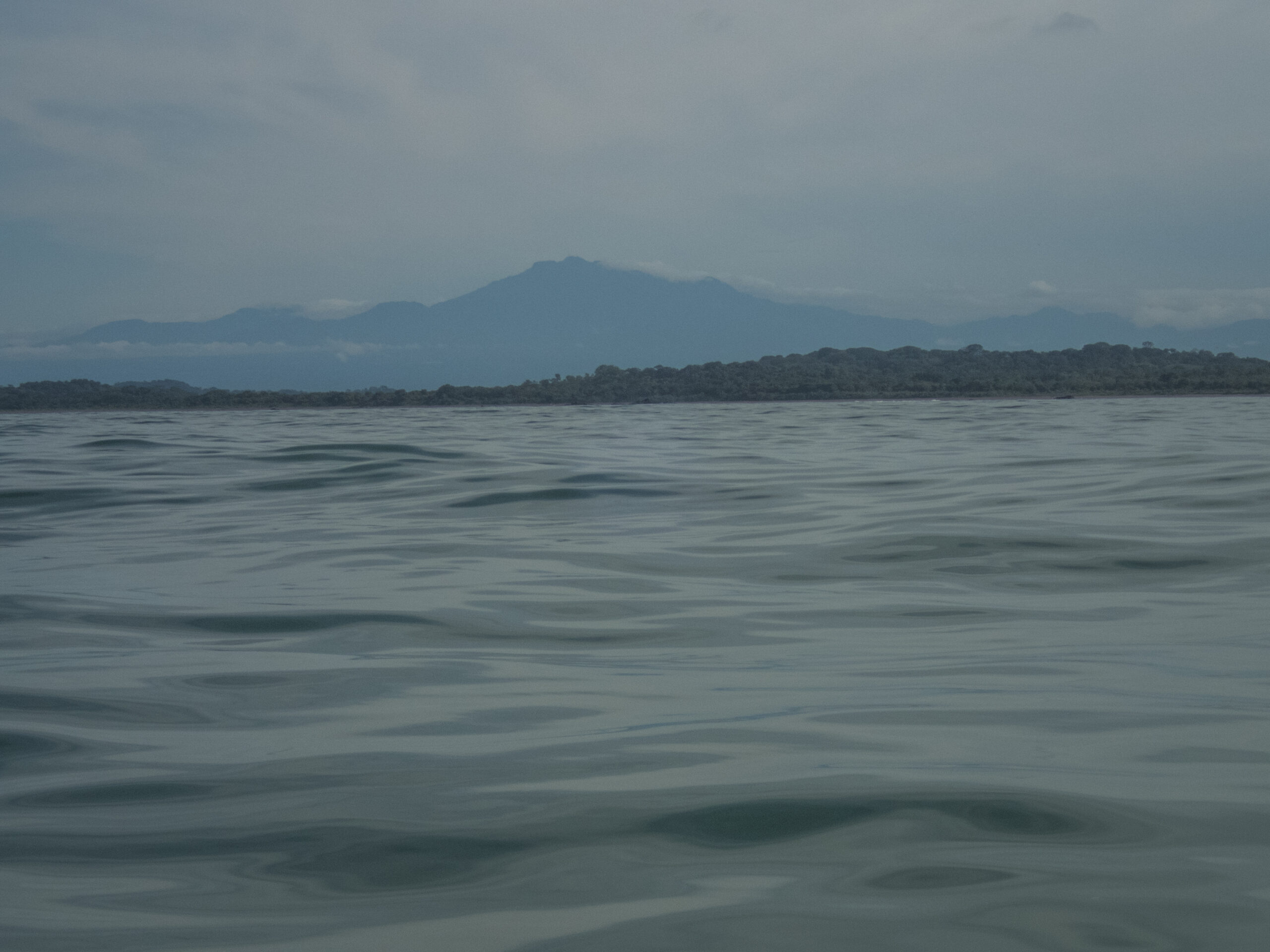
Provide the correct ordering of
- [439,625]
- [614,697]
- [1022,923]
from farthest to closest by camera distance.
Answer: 1. [439,625]
2. [614,697]
3. [1022,923]

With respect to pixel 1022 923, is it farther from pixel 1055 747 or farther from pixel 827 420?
pixel 827 420

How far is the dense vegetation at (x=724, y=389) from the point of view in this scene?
7238 cm

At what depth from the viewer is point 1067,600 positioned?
550 cm

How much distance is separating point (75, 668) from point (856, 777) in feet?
10.8

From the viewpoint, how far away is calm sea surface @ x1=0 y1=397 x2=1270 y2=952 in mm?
2070

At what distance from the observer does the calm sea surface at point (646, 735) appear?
6.79 ft

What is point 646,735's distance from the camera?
10.7 ft

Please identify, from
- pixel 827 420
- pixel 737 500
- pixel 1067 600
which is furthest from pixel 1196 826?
pixel 827 420

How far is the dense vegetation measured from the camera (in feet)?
237

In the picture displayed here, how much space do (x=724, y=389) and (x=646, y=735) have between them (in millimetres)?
78711

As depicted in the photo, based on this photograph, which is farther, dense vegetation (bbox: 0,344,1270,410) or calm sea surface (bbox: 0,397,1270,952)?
dense vegetation (bbox: 0,344,1270,410)

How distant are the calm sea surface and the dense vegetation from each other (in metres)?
66.9

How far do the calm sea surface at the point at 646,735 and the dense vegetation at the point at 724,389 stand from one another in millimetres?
66881

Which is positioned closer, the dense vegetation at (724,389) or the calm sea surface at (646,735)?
the calm sea surface at (646,735)
